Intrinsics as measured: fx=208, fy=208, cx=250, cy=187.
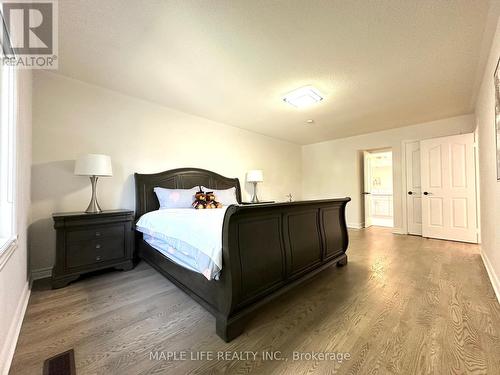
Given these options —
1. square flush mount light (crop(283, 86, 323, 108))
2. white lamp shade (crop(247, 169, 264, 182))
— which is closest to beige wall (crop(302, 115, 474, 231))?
white lamp shade (crop(247, 169, 264, 182))

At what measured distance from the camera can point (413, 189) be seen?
4.64 m

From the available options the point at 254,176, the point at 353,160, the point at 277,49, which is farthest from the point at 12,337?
the point at 353,160

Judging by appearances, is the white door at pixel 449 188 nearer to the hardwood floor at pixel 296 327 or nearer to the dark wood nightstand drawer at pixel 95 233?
the hardwood floor at pixel 296 327

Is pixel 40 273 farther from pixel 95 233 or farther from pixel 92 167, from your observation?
pixel 92 167

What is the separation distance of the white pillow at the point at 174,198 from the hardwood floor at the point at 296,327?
3.63 feet

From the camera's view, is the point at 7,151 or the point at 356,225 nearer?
the point at 7,151

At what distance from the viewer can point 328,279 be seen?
92.8 inches

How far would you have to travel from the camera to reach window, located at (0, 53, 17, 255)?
138cm

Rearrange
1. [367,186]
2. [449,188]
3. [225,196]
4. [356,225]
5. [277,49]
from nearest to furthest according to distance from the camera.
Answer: [277,49], [225,196], [449,188], [356,225], [367,186]

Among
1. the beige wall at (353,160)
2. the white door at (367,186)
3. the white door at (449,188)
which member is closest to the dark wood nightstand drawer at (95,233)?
the beige wall at (353,160)

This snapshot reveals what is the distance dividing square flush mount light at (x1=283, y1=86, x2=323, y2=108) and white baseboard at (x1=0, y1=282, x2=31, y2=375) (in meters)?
3.51

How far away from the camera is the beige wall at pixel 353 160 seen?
4.32 meters

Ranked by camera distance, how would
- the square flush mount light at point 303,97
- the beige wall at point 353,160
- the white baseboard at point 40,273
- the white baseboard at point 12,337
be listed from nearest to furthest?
the white baseboard at point 12,337 → the white baseboard at point 40,273 → the square flush mount light at point 303,97 → the beige wall at point 353,160

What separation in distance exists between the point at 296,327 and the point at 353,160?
495 centimetres
